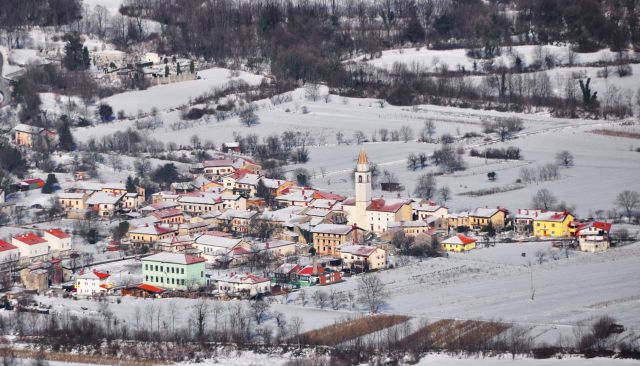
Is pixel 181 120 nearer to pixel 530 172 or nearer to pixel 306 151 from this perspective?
pixel 306 151

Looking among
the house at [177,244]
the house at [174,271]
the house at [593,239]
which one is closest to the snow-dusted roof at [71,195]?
the house at [177,244]

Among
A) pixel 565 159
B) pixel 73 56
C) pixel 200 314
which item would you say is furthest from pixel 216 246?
pixel 73 56

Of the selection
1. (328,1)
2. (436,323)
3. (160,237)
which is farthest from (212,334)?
(328,1)

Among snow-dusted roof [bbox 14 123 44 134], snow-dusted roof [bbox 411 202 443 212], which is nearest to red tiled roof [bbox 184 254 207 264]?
snow-dusted roof [bbox 411 202 443 212]

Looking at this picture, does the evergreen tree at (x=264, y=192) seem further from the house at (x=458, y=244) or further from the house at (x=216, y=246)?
the house at (x=458, y=244)

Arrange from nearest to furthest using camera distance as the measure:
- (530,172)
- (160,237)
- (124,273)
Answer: (124,273)
(160,237)
(530,172)

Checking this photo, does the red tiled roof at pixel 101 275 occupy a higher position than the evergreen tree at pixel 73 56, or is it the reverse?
the evergreen tree at pixel 73 56
